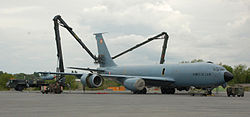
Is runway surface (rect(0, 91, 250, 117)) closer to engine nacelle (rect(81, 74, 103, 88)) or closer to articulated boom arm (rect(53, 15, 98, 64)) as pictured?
engine nacelle (rect(81, 74, 103, 88))

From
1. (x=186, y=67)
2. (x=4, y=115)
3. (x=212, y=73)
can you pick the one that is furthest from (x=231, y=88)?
(x=4, y=115)

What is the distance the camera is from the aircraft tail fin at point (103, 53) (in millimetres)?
52688

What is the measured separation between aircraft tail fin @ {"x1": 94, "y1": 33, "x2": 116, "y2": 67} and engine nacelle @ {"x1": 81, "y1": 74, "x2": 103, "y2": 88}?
9.53 m

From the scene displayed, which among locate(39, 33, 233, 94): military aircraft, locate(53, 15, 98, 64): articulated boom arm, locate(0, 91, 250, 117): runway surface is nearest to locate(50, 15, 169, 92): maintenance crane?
locate(53, 15, 98, 64): articulated boom arm

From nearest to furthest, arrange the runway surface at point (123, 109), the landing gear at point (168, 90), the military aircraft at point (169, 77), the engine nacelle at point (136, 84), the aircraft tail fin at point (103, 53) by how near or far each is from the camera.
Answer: the runway surface at point (123, 109) → the military aircraft at point (169, 77) → the engine nacelle at point (136, 84) → the landing gear at point (168, 90) → the aircraft tail fin at point (103, 53)

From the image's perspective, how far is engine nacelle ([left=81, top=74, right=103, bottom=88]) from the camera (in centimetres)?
4235

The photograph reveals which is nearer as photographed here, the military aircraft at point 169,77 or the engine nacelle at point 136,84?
the military aircraft at point 169,77

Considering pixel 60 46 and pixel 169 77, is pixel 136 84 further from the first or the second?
pixel 60 46

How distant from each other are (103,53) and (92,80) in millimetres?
11991

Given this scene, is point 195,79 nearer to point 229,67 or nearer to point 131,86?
point 131,86

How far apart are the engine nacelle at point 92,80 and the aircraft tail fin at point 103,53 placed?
31.3 ft

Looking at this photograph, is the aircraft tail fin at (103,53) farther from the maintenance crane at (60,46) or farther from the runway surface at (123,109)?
the runway surface at (123,109)

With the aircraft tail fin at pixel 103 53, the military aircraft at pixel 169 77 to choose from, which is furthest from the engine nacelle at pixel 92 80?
the aircraft tail fin at pixel 103 53

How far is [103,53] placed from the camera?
2115 inches
